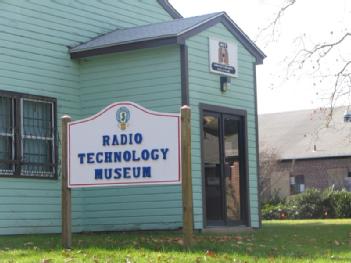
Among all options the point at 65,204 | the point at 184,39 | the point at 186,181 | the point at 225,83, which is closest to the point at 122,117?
the point at 186,181

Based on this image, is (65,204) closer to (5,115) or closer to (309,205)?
(5,115)

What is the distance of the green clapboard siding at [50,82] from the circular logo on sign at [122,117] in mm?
3614

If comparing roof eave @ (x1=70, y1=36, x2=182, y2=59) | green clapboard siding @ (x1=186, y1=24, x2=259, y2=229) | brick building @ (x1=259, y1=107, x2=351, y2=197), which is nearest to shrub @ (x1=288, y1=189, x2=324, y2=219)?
brick building @ (x1=259, y1=107, x2=351, y2=197)

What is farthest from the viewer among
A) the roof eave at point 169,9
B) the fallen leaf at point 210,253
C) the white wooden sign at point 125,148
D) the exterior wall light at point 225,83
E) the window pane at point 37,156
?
the roof eave at point 169,9

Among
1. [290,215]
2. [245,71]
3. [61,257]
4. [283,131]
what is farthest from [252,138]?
[283,131]

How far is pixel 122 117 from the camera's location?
1134 centimetres

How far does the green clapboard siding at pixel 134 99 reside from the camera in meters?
14.9

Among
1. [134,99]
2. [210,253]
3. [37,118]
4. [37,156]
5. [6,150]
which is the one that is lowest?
[210,253]

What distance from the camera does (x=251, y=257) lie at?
9.87m

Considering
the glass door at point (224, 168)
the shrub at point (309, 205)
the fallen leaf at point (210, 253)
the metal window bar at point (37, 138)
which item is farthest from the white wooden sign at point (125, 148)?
the shrub at point (309, 205)

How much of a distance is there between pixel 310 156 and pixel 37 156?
28070mm

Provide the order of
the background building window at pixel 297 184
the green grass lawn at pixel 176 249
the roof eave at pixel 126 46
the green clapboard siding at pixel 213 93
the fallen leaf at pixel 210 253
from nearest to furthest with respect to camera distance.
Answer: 1. the green grass lawn at pixel 176 249
2. the fallen leaf at pixel 210 253
3. the roof eave at pixel 126 46
4. the green clapboard siding at pixel 213 93
5. the background building window at pixel 297 184

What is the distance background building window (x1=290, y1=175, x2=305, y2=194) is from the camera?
42.8 meters

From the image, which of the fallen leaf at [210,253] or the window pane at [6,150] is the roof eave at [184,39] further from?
the fallen leaf at [210,253]
